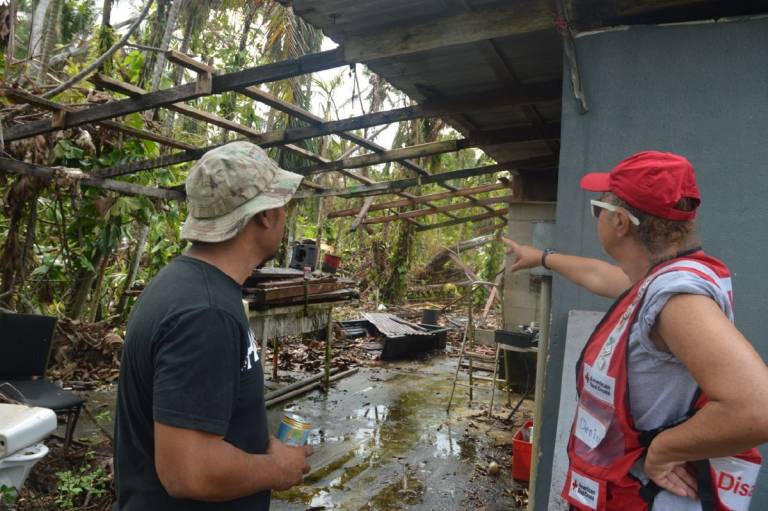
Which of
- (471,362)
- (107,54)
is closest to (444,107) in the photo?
(107,54)

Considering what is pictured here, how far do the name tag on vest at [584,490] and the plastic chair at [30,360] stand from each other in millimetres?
4050

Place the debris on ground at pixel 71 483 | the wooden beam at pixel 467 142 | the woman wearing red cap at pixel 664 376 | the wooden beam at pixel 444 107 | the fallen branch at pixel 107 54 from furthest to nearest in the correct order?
the wooden beam at pixel 467 142 → the wooden beam at pixel 444 107 → the fallen branch at pixel 107 54 → the debris on ground at pixel 71 483 → the woman wearing red cap at pixel 664 376

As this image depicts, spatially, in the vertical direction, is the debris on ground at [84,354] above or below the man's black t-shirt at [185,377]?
below

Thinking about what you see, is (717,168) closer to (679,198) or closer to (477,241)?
(679,198)

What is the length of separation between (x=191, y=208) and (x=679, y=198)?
4.75 feet

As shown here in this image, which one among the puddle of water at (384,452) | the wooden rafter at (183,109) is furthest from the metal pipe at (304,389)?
the wooden rafter at (183,109)

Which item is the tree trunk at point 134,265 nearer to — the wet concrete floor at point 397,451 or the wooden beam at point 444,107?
the wet concrete floor at point 397,451

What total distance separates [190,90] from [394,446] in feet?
13.1

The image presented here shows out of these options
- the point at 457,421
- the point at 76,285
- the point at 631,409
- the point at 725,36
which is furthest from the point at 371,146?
the point at 631,409

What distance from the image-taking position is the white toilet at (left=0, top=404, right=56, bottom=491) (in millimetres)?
2814

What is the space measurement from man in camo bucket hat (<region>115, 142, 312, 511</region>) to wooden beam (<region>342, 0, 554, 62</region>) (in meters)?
2.19

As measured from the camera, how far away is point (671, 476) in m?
1.46

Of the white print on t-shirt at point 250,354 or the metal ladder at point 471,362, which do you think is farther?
the metal ladder at point 471,362

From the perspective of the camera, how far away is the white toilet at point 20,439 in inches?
111
